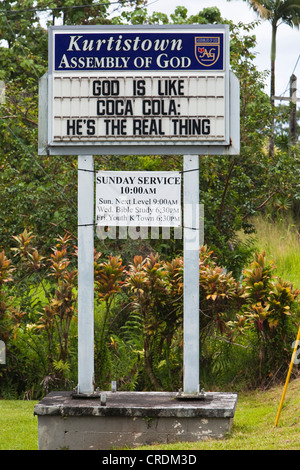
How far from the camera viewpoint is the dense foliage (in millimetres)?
10344

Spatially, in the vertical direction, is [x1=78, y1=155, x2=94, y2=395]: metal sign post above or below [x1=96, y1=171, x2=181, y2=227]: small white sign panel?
below

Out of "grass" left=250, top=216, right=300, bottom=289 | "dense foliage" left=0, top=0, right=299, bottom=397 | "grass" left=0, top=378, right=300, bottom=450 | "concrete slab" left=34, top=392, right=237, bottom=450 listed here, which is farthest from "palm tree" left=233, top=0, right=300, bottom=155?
"concrete slab" left=34, top=392, right=237, bottom=450

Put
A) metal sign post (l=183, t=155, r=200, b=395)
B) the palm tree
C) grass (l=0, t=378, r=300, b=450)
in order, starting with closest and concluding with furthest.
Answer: grass (l=0, t=378, r=300, b=450) < metal sign post (l=183, t=155, r=200, b=395) < the palm tree

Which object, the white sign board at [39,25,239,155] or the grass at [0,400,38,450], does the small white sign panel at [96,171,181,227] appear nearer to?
the white sign board at [39,25,239,155]

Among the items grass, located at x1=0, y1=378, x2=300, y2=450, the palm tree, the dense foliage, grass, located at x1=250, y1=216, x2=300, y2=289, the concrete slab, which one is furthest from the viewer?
the palm tree

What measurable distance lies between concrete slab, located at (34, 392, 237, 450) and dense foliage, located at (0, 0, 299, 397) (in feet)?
7.69

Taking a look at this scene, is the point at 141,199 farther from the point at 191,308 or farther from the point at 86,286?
the point at 191,308

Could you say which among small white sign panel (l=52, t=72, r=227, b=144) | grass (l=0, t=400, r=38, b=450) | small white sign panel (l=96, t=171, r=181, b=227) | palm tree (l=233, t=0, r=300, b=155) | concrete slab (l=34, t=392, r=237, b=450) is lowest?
grass (l=0, t=400, r=38, b=450)

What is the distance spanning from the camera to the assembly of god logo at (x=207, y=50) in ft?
27.3

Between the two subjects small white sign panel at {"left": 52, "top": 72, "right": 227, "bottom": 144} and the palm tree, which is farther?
the palm tree

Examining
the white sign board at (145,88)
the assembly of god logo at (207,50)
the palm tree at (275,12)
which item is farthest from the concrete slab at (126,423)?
the palm tree at (275,12)

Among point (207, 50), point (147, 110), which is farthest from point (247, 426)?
point (207, 50)

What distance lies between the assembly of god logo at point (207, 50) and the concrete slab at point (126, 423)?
11.8 ft

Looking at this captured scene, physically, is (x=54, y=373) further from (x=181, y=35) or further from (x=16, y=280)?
(x=181, y=35)
